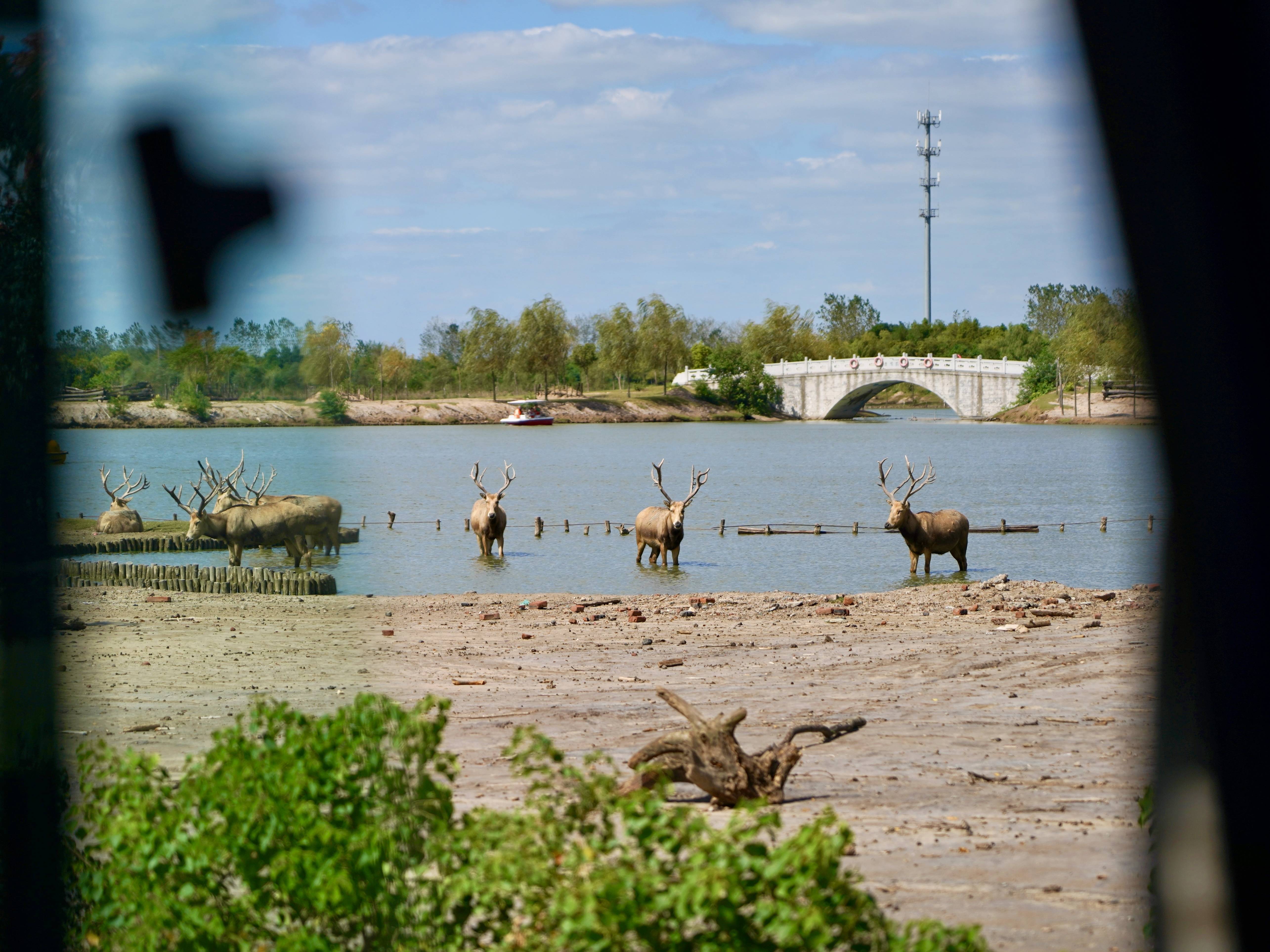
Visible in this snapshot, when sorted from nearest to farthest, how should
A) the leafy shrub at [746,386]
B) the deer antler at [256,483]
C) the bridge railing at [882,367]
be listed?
the deer antler at [256,483], the bridge railing at [882,367], the leafy shrub at [746,386]

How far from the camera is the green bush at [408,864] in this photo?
2648mm

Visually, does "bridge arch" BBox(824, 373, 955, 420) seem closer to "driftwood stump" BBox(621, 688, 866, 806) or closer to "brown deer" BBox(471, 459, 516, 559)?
"brown deer" BBox(471, 459, 516, 559)

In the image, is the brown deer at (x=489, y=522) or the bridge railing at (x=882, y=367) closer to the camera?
the brown deer at (x=489, y=522)

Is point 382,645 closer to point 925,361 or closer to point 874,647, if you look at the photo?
point 874,647

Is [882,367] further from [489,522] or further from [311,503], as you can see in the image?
[311,503]

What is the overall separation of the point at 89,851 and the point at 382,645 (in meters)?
8.39

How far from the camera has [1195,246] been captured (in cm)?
175

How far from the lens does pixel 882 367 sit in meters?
93.1

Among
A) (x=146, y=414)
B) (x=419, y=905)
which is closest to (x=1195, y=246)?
(x=419, y=905)

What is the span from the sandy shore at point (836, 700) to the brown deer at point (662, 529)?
29.9 ft

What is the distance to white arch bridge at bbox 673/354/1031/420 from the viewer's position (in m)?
85.9

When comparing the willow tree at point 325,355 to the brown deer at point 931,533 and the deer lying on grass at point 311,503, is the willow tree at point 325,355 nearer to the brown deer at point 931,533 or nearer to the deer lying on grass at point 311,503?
the deer lying on grass at point 311,503

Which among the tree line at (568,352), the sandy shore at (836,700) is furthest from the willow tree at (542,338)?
the sandy shore at (836,700)

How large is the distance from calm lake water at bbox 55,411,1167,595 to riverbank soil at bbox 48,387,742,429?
0.19 ft
